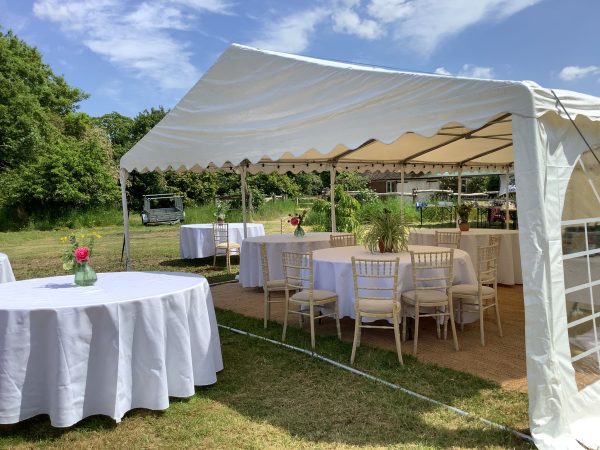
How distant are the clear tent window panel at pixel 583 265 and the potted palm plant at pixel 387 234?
2.20 meters

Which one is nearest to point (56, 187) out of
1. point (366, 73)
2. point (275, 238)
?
point (275, 238)

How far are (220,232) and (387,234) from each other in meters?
5.52

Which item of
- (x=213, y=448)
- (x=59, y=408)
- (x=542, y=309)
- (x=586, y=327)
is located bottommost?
(x=213, y=448)

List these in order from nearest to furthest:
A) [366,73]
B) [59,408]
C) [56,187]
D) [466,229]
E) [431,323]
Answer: [59,408] < [366,73] < [431,323] < [466,229] < [56,187]

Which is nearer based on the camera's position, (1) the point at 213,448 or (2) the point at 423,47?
(1) the point at 213,448

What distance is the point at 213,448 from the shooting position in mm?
2896

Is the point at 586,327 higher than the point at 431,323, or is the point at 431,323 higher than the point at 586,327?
the point at 586,327

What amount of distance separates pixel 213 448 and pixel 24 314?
1.48 meters

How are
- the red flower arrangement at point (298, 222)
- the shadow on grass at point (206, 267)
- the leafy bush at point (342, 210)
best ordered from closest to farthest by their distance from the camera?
the red flower arrangement at point (298, 222), the shadow on grass at point (206, 267), the leafy bush at point (342, 210)

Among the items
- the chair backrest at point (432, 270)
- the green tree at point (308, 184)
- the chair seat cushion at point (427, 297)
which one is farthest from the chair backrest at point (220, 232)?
the green tree at point (308, 184)

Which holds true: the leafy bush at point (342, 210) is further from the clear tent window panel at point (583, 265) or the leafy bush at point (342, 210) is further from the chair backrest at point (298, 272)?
the clear tent window panel at point (583, 265)

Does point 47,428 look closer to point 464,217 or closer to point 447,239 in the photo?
point 447,239

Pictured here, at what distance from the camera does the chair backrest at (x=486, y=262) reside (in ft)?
15.5

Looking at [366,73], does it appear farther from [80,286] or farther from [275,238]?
[275,238]
